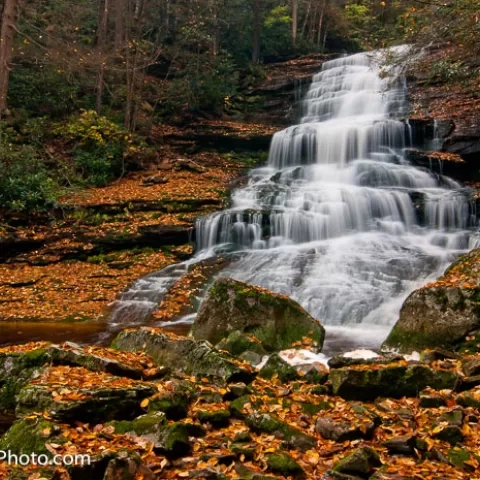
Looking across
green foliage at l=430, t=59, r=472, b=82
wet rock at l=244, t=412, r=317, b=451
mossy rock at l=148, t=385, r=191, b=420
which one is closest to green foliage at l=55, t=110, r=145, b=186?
green foliage at l=430, t=59, r=472, b=82

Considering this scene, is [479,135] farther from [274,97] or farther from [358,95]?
[274,97]

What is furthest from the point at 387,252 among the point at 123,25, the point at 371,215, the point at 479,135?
the point at 123,25

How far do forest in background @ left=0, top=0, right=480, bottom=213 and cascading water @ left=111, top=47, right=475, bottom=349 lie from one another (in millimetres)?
3532

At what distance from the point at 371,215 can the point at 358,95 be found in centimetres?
1026

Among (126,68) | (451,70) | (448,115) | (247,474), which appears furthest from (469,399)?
(448,115)

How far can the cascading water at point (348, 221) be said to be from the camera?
11164 millimetres

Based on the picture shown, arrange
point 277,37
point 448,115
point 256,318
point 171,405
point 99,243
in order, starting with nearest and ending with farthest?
point 171,405 → point 256,318 → point 99,243 → point 448,115 → point 277,37

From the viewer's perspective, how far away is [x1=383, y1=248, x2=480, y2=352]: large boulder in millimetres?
6520

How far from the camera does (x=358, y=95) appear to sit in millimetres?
23656

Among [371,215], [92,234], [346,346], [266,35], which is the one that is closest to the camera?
[346,346]

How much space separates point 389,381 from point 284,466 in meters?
1.88

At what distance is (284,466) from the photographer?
3.39 m

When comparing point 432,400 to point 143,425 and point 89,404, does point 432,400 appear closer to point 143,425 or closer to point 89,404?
point 143,425

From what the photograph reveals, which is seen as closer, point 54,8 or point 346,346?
point 346,346
